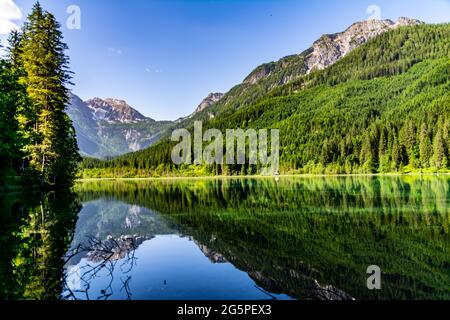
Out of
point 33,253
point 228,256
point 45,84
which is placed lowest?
point 228,256

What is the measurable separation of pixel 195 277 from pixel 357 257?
6004mm

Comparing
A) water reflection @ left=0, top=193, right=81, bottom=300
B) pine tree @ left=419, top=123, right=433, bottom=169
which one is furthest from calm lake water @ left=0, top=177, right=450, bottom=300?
pine tree @ left=419, top=123, right=433, bottom=169

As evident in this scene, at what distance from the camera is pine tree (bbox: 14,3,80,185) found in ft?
147

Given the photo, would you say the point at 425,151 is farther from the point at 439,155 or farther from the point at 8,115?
the point at 8,115

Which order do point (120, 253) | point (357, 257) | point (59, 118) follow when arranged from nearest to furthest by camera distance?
1. point (357, 257)
2. point (120, 253)
3. point (59, 118)

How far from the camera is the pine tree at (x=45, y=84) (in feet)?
147

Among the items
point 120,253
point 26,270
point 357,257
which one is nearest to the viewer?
point 26,270

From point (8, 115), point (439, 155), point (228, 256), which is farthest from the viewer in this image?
point (439, 155)

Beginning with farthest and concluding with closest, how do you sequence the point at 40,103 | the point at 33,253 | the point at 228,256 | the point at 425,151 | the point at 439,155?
the point at 425,151
the point at 439,155
the point at 40,103
the point at 228,256
the point at 33,253

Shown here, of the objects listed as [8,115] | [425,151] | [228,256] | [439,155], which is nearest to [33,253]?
[228,256]

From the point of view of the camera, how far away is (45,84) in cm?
4628

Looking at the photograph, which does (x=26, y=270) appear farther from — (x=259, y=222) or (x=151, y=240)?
(x=259, y=222)
